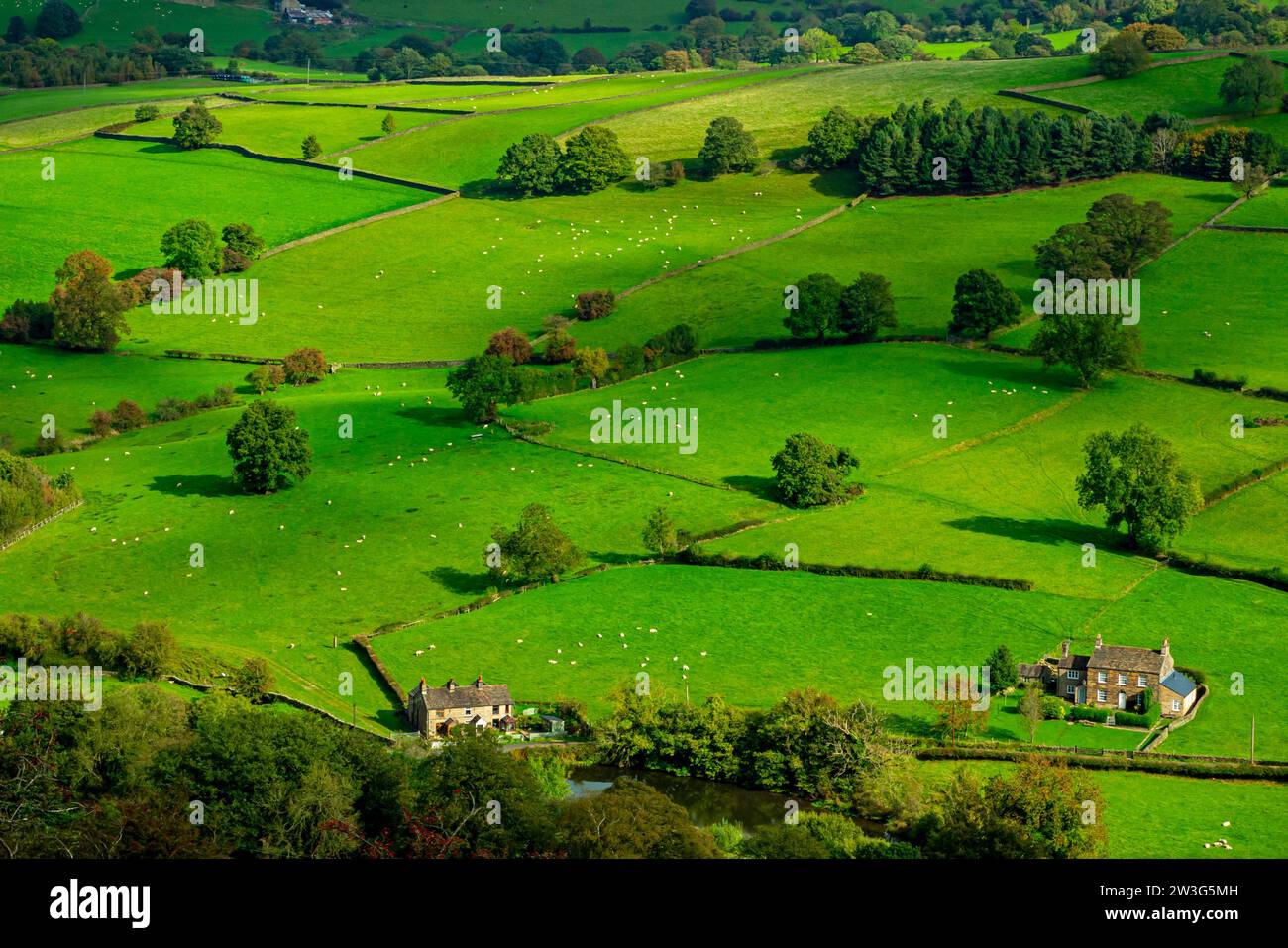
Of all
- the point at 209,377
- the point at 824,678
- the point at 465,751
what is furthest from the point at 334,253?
the point at 465,751

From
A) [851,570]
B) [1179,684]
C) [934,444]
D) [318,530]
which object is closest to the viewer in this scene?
[1179,684]

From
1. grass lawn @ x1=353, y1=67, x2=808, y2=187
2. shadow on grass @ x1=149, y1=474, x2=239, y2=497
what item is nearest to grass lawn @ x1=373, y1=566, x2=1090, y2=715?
shadow on grass @ x1=149, y1=474, x2=239, y2=497

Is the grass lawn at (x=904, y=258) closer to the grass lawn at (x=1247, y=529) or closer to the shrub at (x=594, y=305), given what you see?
the shrub at (x=594, y=305)

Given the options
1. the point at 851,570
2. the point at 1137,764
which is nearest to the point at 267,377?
the point at 851,570

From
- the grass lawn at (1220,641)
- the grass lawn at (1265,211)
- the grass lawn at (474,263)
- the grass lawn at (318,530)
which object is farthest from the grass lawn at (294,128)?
the grass lawn at (1220,641)

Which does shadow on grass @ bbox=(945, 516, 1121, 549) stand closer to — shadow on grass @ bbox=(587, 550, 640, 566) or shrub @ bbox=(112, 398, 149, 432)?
shadow on grass @ bbox=(587, 550, 640, 566)

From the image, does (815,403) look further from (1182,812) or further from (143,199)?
(143,199)
